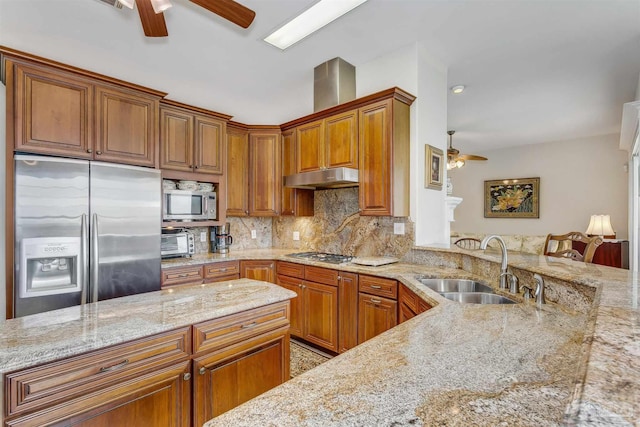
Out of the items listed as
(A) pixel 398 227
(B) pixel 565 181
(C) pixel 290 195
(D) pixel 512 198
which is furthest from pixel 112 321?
(B) pixel 565 181

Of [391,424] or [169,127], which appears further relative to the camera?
[169,127]

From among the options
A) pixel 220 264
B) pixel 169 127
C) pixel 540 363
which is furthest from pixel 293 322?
pixel 540 363

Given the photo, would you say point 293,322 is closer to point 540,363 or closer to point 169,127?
point 169,127

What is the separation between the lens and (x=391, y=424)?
0.64 m

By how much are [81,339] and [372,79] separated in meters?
3.21

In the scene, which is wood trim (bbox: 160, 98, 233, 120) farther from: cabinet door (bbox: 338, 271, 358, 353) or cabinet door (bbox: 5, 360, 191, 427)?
cabinet door (bbox: 5, 360, 191, 427)

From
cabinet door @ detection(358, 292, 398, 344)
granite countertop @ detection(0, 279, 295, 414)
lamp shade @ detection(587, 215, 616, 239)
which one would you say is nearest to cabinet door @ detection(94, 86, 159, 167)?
granite countertop @ detection(0, 279, 295, 414)

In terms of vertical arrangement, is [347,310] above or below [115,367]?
below

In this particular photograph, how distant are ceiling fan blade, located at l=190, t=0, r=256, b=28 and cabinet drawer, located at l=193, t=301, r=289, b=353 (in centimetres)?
176

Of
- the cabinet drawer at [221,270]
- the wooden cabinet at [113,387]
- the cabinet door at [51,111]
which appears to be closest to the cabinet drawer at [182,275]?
the cabinet drawer at [221,270]

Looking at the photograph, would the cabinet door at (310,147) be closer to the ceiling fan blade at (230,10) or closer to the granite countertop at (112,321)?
the ceiling fan blade at (230,10)

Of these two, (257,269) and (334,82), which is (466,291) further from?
(334,82)

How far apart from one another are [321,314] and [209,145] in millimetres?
2246

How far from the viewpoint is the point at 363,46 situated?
118 inches
